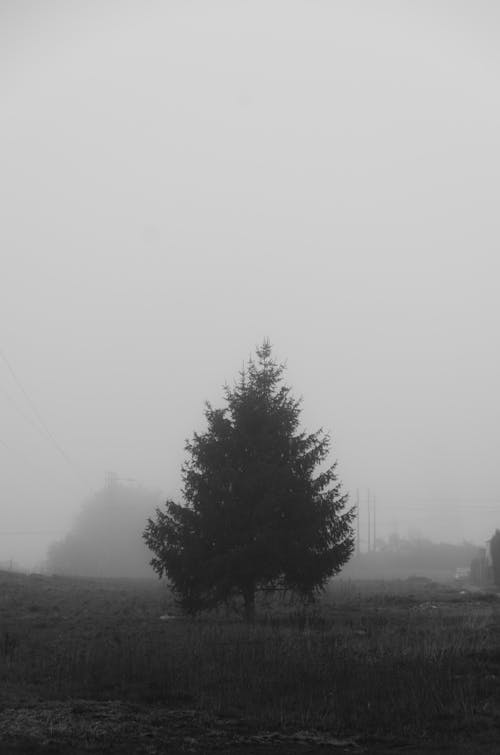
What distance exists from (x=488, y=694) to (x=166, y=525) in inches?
478

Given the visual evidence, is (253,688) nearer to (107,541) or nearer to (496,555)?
(496,555)

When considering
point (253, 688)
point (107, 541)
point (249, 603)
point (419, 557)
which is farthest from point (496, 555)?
point (419, 557)

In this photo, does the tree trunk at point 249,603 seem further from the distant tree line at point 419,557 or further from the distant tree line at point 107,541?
the distant tree line at point 419,557

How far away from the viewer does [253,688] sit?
39.7 feet

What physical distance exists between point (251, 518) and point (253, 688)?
10119mm

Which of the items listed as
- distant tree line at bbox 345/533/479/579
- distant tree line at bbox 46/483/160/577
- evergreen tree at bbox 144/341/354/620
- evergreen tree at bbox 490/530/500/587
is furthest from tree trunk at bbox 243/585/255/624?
distant tree line at bbox 345/533/479/579

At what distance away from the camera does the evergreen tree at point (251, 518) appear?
21734 mm

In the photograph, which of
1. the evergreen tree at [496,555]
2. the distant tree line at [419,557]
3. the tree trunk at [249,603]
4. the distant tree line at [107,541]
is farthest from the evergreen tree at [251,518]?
the distant tree line at [419,557]

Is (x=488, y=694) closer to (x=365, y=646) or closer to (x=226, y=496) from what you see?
(x=365, y=646)

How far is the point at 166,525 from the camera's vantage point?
22422 millimetres

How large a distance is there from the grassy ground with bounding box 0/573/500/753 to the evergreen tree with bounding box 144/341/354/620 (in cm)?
230

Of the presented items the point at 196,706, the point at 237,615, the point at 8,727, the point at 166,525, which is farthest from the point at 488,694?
the point at 237,615

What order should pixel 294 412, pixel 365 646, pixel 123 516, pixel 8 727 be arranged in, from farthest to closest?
pixel 123 516 → pixel 294 412 → pixel 365 646 → pixel 8 727

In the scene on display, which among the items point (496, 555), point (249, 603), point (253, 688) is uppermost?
point (496, 555)
